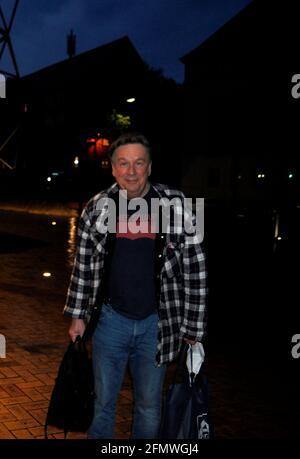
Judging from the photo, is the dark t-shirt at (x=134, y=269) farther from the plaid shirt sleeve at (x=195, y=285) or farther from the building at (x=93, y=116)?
the building at (x=93, y=116)

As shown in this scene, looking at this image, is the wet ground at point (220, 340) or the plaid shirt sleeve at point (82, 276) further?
the wet ground at point (220, 340)

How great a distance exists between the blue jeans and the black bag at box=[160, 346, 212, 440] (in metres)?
0.19

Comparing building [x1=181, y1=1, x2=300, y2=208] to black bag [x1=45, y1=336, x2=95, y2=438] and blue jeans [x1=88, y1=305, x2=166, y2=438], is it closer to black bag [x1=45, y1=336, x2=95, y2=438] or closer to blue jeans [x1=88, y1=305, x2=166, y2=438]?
blue jeans [x1=88, y1=305, x2=166, y2=438]

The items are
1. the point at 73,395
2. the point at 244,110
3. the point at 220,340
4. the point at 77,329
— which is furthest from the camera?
the point at 244,110

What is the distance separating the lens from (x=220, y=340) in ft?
21.0

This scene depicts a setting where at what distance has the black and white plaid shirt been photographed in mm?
2883

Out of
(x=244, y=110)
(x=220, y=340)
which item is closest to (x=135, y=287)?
(x=220, y=340)

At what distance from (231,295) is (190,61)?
2948cm

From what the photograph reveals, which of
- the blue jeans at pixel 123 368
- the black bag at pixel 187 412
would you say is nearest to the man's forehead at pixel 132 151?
the blue jeans at pixel 123 368

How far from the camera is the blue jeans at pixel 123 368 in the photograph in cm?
293

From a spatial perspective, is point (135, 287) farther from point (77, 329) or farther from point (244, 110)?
point (244, 110)

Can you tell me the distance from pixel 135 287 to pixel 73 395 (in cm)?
69


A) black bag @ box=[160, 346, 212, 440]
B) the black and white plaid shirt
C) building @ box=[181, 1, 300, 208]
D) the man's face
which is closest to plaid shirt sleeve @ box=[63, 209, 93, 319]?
the black and white plaid shirt

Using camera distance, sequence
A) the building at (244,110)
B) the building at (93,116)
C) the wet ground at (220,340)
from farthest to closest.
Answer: the building at (93,116) → the building at (244,110) → the wet ground at (220,340)
